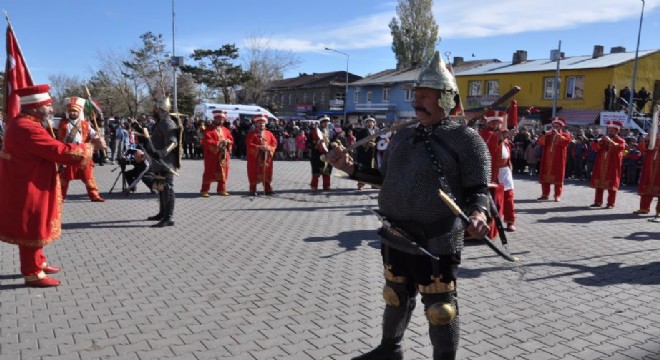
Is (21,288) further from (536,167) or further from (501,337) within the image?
(536,167)

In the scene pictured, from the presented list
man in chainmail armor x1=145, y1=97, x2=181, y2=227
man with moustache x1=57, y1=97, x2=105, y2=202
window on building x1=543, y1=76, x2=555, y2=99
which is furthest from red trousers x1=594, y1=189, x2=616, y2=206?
window on building x1=543, y1=76, x2=555, y2=99

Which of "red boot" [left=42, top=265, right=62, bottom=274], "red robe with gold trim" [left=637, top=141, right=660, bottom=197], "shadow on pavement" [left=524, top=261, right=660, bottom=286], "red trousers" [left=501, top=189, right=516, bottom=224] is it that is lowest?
"red boot" [left=42, top=265, right=62, bottom=274]

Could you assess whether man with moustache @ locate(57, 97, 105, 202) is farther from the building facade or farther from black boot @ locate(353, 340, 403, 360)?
the building facade

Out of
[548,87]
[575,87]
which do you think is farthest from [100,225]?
[548,87]

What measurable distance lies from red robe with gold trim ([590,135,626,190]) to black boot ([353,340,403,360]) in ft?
34.0

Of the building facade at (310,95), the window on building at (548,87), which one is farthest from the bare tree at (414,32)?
the window on building at (548,87)

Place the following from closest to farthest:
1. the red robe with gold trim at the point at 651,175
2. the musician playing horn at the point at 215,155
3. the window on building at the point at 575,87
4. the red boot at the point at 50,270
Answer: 1. the red boot at the point at 50,270
2. the red robe with gold trim at the point at 651,175
3. the musician playing horn at the point at 215,155
4. the window on building at the point at 575,87

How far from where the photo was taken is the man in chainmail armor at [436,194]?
312 cm

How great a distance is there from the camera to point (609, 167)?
11930 millimetres

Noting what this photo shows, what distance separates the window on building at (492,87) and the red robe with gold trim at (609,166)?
29479 mm

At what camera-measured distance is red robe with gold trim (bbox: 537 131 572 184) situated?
1284 cm

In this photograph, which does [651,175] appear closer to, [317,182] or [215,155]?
[317,182]

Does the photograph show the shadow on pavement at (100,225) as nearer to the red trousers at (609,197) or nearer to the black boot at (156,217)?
the black boot at (156,217)

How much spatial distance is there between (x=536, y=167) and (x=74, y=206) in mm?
17364
